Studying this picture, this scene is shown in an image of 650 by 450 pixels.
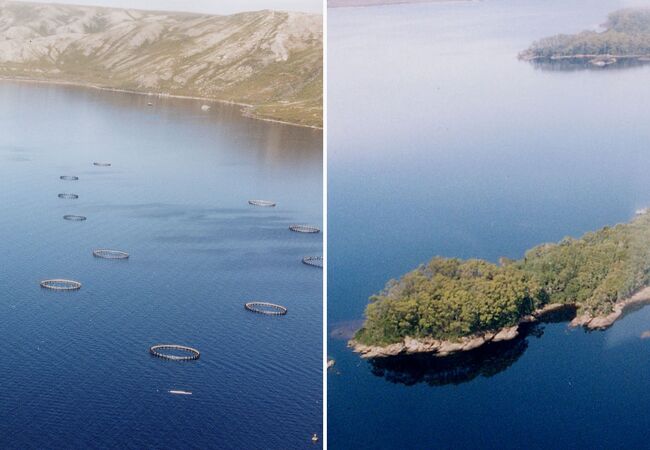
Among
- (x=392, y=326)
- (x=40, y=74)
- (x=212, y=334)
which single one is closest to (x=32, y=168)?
(x=212, y=334)

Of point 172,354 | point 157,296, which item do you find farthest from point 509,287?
point 157,296

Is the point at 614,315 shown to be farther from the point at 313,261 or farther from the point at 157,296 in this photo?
the point at 313,261

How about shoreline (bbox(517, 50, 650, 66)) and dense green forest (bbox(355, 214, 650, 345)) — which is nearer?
dense green forest (bbox(355, 214, 650, 345))

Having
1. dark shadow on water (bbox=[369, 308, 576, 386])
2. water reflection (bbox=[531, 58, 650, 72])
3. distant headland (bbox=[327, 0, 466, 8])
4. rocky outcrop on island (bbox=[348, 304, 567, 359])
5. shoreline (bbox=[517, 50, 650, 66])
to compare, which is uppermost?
distant headland (bbox=[327, 0, 466, 8])

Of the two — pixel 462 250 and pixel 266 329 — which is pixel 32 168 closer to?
pixel 266 329

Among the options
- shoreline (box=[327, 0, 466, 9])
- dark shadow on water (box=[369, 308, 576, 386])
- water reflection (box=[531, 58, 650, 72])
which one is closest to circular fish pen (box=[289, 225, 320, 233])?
dark shadow on water (box=[369, 308, 576, 386])

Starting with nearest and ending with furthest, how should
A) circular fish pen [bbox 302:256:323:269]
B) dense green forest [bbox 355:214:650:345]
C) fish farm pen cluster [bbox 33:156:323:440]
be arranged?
1. dense green forest [bbox 355:214:650:345]
2. fish farm pen cluster [bbox 33:156:323:440]
3. circular fish pen [bbox 302:256:323:269]

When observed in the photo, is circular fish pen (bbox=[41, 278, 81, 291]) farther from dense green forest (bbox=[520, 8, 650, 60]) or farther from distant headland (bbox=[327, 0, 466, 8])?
dense green forest (bbox=[520, 8, 650, 60])
